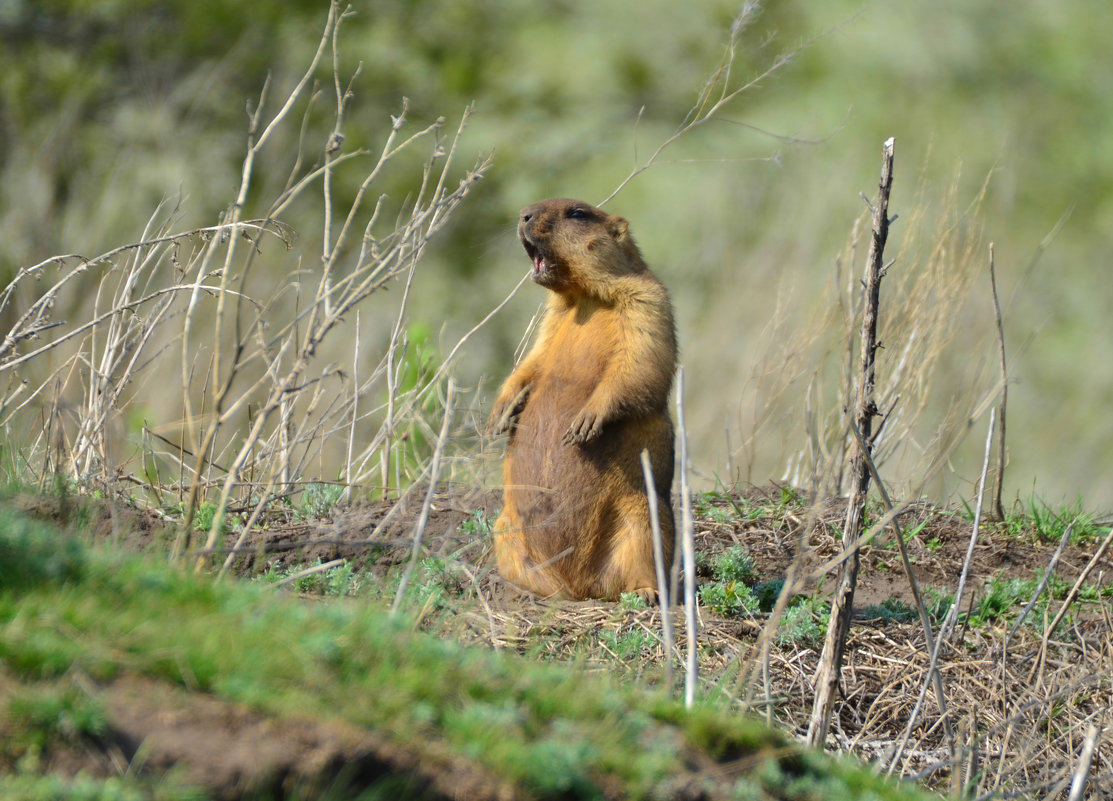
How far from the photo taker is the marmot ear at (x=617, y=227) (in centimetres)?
586

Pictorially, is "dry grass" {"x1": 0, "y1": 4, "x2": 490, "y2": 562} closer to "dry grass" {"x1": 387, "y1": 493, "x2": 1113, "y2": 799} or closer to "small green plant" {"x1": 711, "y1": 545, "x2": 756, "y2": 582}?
"dry grass" {"x1": 387, "y1": 493, "x2": 1113, "y2": 799}

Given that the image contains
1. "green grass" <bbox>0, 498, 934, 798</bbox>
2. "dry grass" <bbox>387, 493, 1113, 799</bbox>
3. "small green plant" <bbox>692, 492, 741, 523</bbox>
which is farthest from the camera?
"small green plant" <bbox>692, 492, 741, 523</bbox>

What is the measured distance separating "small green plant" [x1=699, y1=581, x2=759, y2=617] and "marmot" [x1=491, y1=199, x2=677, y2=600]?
0.27 meters

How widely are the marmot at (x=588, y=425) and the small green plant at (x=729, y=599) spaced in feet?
0.87

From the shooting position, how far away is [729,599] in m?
5.00

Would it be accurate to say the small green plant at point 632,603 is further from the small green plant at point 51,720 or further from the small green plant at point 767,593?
the small green plant at point 51,720

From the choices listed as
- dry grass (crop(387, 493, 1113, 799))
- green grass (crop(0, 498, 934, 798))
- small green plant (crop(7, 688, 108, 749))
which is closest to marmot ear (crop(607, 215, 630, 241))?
dry grass (crop(387, 493, 1113, 799))

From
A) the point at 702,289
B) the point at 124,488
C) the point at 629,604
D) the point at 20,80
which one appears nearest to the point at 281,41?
the point at 20,80

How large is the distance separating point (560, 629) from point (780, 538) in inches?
71.5

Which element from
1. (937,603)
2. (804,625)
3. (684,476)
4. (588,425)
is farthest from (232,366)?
(937,603)

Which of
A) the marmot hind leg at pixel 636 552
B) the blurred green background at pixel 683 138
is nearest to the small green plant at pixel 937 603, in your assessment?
the marmot hind leg at pixel 636 552

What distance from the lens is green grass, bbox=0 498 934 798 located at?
2391 millimetres

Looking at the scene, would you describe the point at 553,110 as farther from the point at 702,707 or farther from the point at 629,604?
the point at 702,707

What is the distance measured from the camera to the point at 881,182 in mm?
3840
